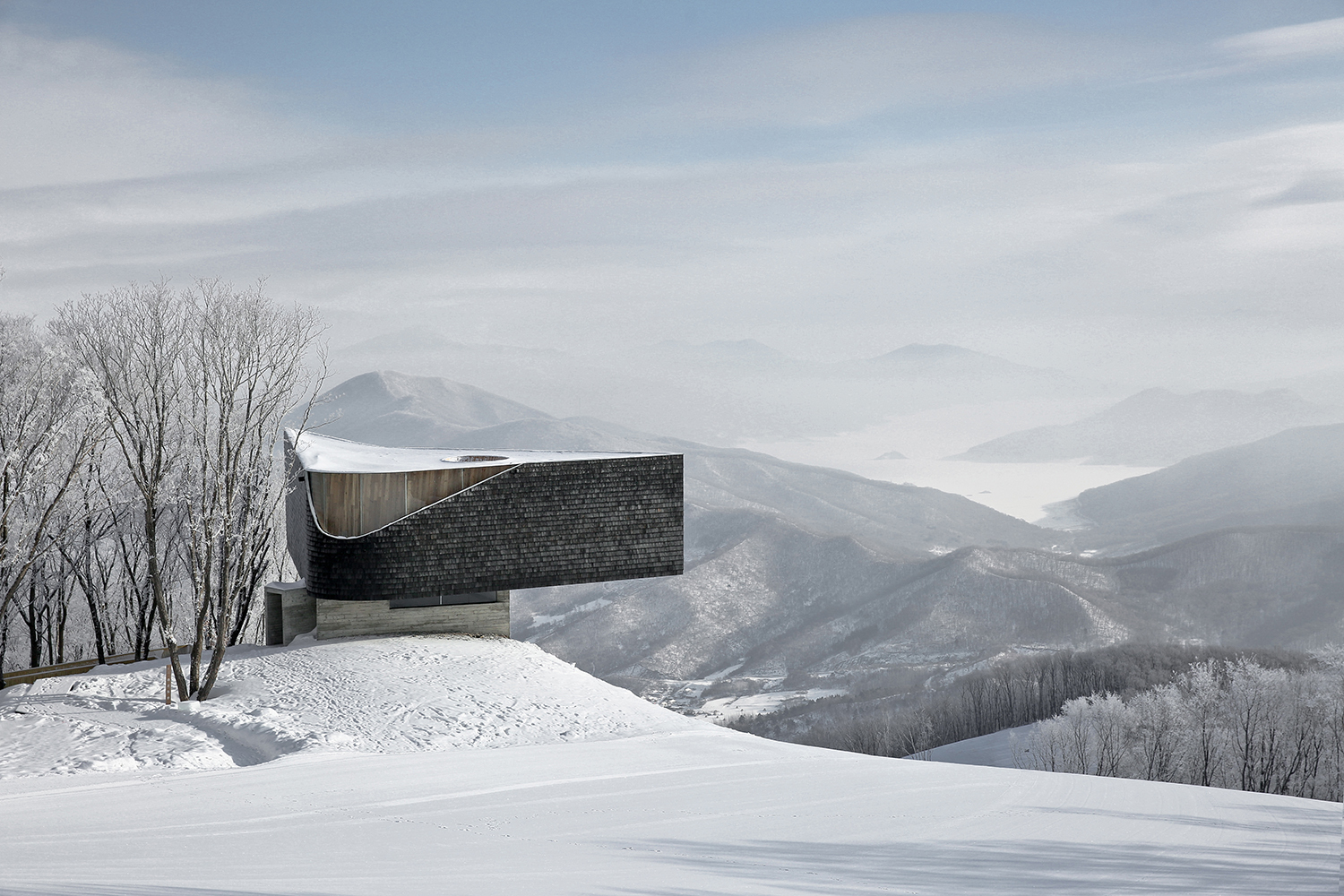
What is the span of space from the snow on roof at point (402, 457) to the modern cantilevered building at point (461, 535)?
73mm

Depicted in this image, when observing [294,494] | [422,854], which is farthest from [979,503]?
[422,854]

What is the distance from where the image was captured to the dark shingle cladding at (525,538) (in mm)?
17672

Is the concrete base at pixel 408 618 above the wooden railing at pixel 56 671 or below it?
above

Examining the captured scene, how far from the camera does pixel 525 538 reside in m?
18.5

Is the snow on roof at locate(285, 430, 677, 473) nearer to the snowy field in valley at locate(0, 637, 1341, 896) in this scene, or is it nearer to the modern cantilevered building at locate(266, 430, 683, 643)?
the modern cantilevered building at locate(266, 430, 683, 643)

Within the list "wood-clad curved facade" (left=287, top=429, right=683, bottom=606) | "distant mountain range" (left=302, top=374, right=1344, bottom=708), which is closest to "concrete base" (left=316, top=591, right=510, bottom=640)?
"wood-clad curved facade" (left=287, top=429, right=683, bottom=606)

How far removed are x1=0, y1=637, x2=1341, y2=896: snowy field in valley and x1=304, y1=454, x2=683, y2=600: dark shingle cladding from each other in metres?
2.22

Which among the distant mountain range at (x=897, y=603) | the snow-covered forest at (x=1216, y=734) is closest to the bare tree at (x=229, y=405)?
the snow-covered forest at (x=1216, y=734)

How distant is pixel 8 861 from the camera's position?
6.68 metres

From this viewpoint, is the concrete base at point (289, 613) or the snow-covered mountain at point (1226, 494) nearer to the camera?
the concrete base at point (289, 613)

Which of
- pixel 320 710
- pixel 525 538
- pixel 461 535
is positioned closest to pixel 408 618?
pixel 461 535

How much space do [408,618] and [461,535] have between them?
6.77ft

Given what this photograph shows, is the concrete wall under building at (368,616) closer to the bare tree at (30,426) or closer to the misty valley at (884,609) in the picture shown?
the bare tree at (30,426)

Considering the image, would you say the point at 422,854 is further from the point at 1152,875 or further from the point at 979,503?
the point at 979,503
